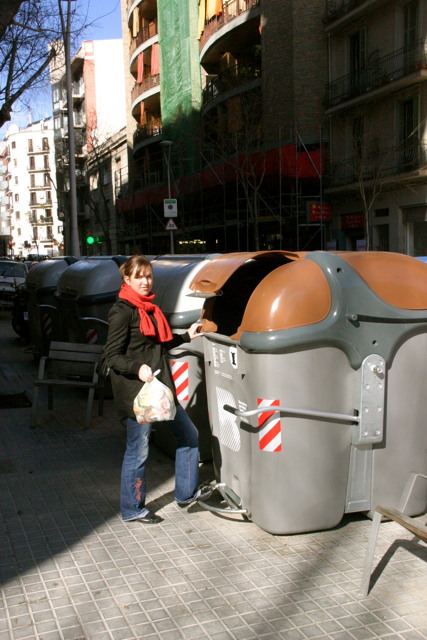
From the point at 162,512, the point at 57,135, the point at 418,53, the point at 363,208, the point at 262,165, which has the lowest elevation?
the point at 162,512

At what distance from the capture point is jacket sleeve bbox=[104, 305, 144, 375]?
3.97 m

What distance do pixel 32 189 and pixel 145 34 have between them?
7008 cm

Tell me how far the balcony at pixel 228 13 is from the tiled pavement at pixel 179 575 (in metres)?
28.3

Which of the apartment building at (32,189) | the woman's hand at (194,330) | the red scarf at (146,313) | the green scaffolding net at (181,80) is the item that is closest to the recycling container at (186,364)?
the woman's hand at (194,330)

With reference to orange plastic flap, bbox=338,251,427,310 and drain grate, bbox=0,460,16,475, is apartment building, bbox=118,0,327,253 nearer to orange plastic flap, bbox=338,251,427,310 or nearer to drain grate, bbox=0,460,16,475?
drain grate, bbox=0,460,16,475

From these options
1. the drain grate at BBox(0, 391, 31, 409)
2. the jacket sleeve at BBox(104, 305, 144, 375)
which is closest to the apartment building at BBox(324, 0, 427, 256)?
the drain grate at BBox(0, 391, 31, 409)

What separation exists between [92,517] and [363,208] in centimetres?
2286

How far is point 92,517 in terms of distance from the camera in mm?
4383

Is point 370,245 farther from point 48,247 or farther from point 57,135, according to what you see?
point 48,247

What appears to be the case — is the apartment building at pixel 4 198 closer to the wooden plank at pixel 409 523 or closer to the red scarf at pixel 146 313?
the red scarf at pixel 146 313

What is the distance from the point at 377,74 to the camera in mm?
24109

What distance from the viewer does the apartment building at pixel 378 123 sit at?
2262 cm

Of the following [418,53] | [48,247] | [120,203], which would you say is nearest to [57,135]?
[48,247]

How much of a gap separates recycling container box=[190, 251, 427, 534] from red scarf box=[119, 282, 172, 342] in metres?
0.42
